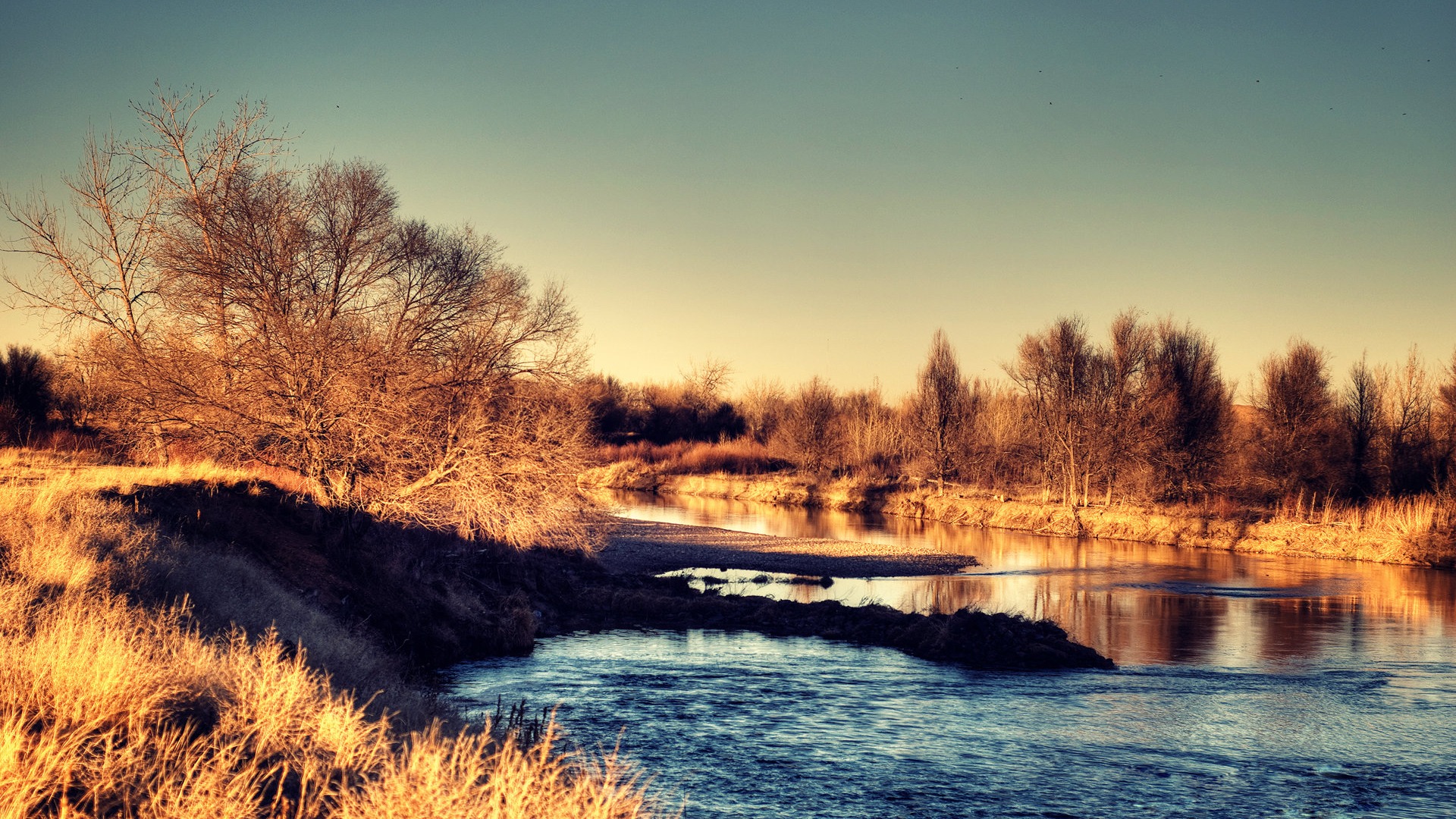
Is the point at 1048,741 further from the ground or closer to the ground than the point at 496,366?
closer to the ground

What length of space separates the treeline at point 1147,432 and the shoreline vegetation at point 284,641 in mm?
8404

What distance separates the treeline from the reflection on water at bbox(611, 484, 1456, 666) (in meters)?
6.68

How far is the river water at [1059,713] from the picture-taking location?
1080 cm

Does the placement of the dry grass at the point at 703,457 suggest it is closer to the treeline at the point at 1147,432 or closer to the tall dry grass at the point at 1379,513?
the treeline at the point at 1147,432

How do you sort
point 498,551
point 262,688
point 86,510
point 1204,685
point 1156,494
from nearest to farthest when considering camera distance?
1. point 262,688
2. point 86,510
3. point 1204,685
4. point 498,551
5. point 1156,494

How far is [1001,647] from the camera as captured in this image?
18.1 meters

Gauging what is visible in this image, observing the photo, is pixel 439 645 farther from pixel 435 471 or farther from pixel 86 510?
pixel 86 510

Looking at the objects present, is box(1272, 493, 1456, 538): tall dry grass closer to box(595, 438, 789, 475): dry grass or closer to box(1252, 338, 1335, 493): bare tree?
box(1252, 338, 1335, 493): bare tree

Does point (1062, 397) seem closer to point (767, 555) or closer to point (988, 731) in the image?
point (767, 555)

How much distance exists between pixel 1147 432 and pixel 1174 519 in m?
5.47

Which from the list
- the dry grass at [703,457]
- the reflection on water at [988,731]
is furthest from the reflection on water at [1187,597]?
the dry grass at [703,457]

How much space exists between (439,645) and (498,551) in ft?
17.1

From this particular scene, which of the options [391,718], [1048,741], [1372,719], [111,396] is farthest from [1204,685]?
[111,396]

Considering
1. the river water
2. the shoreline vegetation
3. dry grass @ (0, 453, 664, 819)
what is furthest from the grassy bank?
dry grass @ (0, 453, 664, 819)
